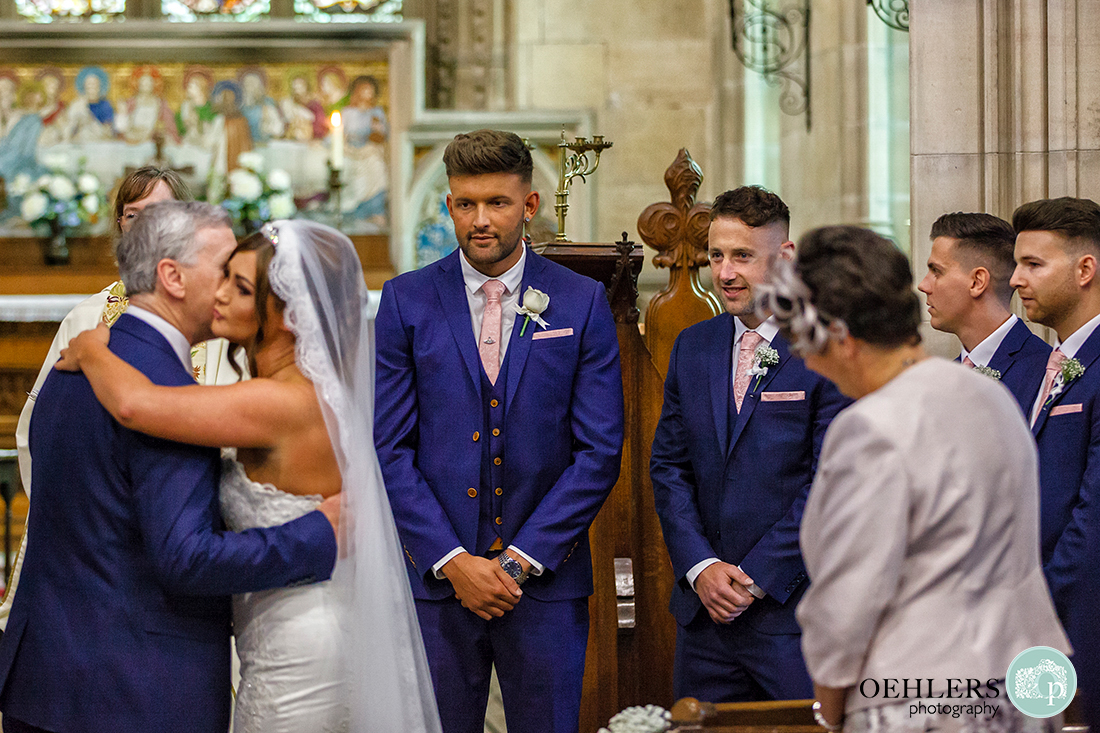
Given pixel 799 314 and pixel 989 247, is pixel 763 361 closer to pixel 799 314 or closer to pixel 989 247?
pixel 989 247

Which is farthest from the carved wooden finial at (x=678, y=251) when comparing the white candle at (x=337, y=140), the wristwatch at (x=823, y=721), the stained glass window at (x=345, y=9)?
the stained glass window at (x=345, y=9)

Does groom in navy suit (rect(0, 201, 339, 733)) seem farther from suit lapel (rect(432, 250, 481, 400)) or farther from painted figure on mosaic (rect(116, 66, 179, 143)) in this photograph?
painted figure on mosaic (rect(116, 66, 179, 143))

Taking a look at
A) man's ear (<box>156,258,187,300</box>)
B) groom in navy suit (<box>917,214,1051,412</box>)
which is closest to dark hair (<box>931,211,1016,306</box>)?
groom in navy suit (<box>917,214,1051,412</box>)

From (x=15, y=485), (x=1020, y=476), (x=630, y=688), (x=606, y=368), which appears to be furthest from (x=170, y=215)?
(x=15, y=485)

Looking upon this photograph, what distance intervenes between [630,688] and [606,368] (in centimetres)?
132

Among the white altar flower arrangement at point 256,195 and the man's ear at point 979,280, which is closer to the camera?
the man's ear at point 979,280

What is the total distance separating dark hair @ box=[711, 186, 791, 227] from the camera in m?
2.91

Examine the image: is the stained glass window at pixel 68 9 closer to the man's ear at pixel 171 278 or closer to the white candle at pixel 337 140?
the white candle at pixel 337 140

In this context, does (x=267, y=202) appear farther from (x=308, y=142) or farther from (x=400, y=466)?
(x=400, y=466)

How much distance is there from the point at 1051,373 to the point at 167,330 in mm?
2023

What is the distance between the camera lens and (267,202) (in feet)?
24.2

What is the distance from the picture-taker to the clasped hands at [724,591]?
2.75m

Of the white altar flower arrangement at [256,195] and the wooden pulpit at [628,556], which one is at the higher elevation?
the white altar flower arrangement at [256,195]

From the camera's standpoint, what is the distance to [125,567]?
224 cm
